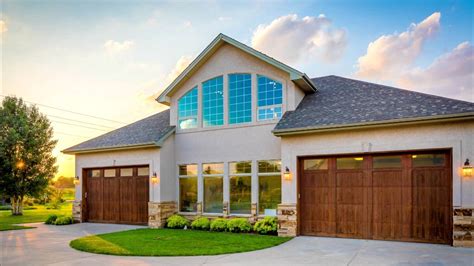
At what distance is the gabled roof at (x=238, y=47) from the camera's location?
1346 centimetres

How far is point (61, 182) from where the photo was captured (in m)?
69.4

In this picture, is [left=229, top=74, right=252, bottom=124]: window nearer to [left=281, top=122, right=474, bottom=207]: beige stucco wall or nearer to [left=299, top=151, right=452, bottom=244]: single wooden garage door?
[left=281, top=122, right=474, bottom=207]: beige stucco wall

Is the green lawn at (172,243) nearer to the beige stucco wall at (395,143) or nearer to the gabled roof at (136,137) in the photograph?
the beige stucco wall at (395,143)

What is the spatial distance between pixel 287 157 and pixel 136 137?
7.72m

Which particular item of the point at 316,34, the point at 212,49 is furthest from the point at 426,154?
the point at 212,49

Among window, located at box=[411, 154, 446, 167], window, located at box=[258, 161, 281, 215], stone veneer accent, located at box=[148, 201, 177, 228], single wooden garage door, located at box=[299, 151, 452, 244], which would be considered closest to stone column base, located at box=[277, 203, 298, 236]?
single wooden garage door, located at box=[299, 151, 452, 244]

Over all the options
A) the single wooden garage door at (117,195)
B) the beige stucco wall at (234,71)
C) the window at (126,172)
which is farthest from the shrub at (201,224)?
the window at (126,172)

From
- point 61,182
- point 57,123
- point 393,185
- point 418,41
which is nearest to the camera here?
point 393,185

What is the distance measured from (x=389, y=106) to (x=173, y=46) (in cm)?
998

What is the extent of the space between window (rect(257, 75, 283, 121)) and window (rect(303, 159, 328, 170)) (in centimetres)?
224

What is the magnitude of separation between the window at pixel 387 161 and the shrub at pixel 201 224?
22.1 feet

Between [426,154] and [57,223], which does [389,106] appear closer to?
[426,154]

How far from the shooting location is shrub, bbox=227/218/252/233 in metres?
13.3

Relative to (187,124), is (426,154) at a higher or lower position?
lower
